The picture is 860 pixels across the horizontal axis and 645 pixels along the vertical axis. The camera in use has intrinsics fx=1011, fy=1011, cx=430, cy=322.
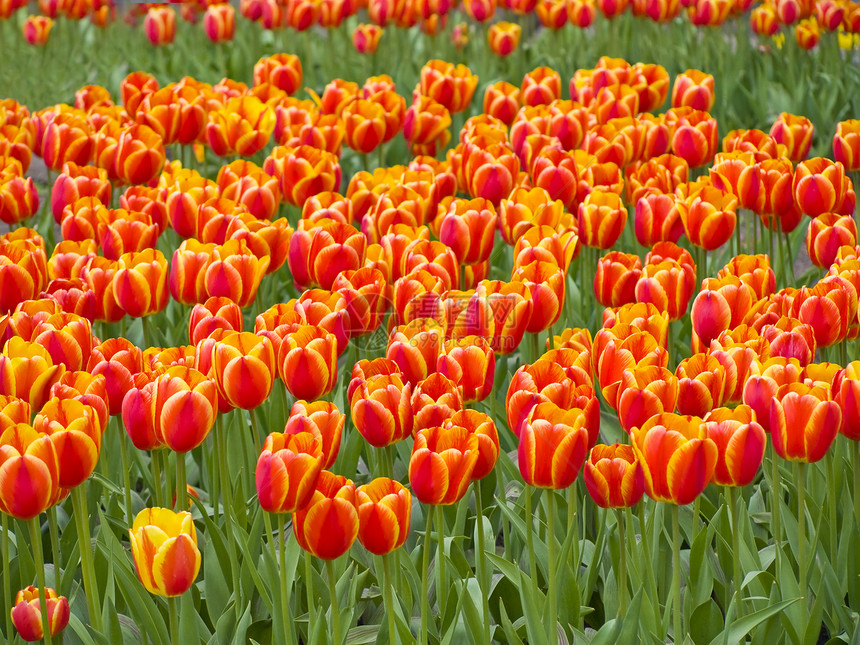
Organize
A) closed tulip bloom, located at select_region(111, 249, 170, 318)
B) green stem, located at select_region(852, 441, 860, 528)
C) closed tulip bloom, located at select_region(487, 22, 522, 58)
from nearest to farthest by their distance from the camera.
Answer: green stem, located at select_region(852, 441, 860, 528) < closed tulip bloom, located at select_region(111, 249, 170, 318) < closed tulip bloom, located at select_region(487, 22, 522, 58)

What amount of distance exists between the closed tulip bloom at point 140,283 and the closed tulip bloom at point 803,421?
1539 mm

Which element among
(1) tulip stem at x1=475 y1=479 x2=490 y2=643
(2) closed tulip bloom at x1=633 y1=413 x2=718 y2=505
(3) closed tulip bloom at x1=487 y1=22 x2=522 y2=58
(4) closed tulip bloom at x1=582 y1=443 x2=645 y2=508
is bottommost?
(1) tulip stem at x1=475 y1=479 x2=490 y2=643

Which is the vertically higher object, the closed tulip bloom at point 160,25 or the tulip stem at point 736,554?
the closed tulip bloom at point 160,25

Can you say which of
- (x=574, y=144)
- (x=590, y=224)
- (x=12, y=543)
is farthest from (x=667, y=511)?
(x=574, y=144)

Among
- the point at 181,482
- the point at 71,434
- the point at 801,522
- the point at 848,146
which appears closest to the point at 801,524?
the point at 801,522

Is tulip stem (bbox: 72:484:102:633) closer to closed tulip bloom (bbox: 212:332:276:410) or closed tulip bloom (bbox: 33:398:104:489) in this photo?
closed tulip bloom (bbox: 33:398:104:489)

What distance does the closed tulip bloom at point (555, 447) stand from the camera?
1699 millimetres

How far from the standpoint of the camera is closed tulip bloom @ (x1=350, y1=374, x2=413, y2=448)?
1845mm

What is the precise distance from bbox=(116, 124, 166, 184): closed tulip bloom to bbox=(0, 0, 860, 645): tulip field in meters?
0.01

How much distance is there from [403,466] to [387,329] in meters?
0.40

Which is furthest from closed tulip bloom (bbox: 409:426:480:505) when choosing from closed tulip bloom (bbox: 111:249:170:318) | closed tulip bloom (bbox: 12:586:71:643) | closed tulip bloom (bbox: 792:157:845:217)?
closed tulip bloom (bbox: 792:157:845:217)

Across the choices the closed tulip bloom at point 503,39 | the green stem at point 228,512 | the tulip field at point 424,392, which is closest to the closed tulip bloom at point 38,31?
the closed tulip bloom at point 503,39

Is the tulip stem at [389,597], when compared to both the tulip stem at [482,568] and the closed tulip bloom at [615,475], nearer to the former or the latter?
the tulip stem at [482,568]

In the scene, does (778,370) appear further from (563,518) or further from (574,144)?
(574,144)
